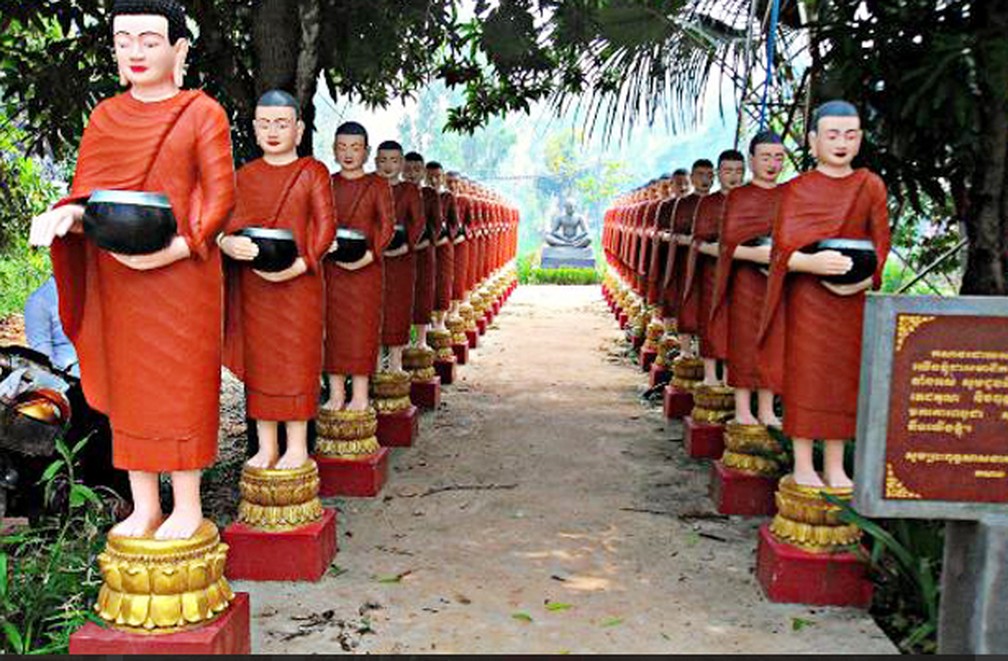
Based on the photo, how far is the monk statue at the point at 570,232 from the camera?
69.5 ft

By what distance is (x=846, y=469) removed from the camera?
4.11 metres

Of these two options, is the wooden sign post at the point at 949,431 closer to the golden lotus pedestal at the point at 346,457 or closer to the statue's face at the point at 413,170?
the golden lotus pedestal at the point at 346,457

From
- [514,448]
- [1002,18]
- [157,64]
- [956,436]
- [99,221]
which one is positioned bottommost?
[514,448]

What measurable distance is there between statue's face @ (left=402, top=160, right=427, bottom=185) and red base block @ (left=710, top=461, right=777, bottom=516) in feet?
9.04

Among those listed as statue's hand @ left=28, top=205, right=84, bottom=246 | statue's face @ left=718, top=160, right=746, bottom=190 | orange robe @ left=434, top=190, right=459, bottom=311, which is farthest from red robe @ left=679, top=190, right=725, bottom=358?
statue's hand @ left=28, top=205, right=84, bottom=246

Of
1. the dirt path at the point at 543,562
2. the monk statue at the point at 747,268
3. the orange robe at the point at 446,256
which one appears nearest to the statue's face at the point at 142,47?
the dirt path at the point at 543,562

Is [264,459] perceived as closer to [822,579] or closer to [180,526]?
[180,526]

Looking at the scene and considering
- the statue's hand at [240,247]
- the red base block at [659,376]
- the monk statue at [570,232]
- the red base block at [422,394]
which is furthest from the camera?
the monk statue at [570,232]

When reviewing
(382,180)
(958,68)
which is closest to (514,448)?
(382,180)

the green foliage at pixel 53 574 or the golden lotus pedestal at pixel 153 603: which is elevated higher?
the golden lotus pedestal at pixel 153 603

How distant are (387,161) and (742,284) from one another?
6.73 feet

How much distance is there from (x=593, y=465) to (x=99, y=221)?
3.30 m

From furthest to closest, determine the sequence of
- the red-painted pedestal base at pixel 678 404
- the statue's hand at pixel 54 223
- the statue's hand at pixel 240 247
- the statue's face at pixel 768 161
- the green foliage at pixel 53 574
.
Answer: the red-painted pedestal base at pixel 678 404 → the statue's face at pixel 768 161 → the statue's hand at pixel 240 247 → the green foliage at pixel 53 574 → the statue's hand at pixel 54 223

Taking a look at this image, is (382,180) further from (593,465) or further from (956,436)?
(956,436)
